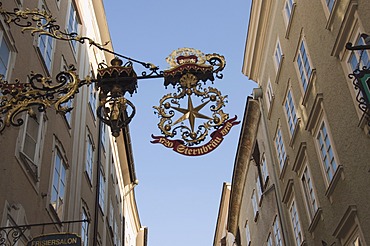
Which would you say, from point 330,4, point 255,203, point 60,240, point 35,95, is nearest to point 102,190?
point 255,203

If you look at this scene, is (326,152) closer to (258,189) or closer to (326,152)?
(326,152)

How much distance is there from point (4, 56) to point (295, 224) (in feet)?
35.8

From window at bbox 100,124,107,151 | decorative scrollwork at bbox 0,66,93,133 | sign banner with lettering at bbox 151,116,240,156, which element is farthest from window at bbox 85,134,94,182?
sign banner with lettering at bbox 151,116,240,156

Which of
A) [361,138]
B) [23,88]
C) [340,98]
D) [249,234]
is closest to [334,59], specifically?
[340,98]

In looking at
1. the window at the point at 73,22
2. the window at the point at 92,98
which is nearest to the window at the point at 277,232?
the window at the point at 92,98

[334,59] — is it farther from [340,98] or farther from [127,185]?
[127,185]

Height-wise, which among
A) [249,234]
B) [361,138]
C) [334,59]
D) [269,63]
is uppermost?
[269,63]

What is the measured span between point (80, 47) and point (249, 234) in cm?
1329

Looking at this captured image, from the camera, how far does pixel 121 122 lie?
253 inches

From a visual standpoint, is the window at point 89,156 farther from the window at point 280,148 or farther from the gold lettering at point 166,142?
the gold lettering at point 166,142

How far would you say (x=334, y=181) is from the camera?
13164 millimetres

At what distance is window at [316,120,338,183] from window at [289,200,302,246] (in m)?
3.59

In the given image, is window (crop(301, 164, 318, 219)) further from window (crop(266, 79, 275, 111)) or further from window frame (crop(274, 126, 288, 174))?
window (crop(266, 79, 275, 111))

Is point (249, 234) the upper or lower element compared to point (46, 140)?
upper
